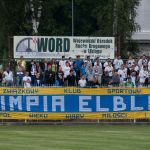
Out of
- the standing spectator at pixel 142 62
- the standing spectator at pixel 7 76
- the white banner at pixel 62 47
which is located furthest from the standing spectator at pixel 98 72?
the standing spectator at pixel 7 76

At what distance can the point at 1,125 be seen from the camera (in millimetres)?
26562

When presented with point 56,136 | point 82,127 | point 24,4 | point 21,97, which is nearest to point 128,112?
point 82,127

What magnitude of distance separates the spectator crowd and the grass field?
19.2ft

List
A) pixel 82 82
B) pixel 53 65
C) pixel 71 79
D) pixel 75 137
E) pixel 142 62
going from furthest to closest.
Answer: pixel 142 62 < pixel 53 65 < pixel 71 79 < pixel 82 82 < pixel 75 137

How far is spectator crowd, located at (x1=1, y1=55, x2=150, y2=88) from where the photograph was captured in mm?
31922

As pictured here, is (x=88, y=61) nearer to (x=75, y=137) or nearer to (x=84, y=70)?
(x=84, y=70)

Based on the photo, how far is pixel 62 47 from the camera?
36562 mm

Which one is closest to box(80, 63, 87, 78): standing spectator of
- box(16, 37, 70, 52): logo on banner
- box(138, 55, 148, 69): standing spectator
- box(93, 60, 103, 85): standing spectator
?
box(93, 60, 103, 85): standing spectator

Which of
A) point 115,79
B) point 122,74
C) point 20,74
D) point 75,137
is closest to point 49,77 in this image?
point 20,74

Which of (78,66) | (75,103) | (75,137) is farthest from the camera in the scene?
(78,66)

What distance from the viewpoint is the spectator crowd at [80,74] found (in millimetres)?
31922

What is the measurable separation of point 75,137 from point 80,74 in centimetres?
1234

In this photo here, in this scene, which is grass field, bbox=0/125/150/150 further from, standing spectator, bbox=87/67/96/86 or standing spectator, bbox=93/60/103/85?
standing spectator, bbox=93/60/103/85

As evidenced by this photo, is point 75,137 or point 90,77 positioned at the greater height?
point 90,77
